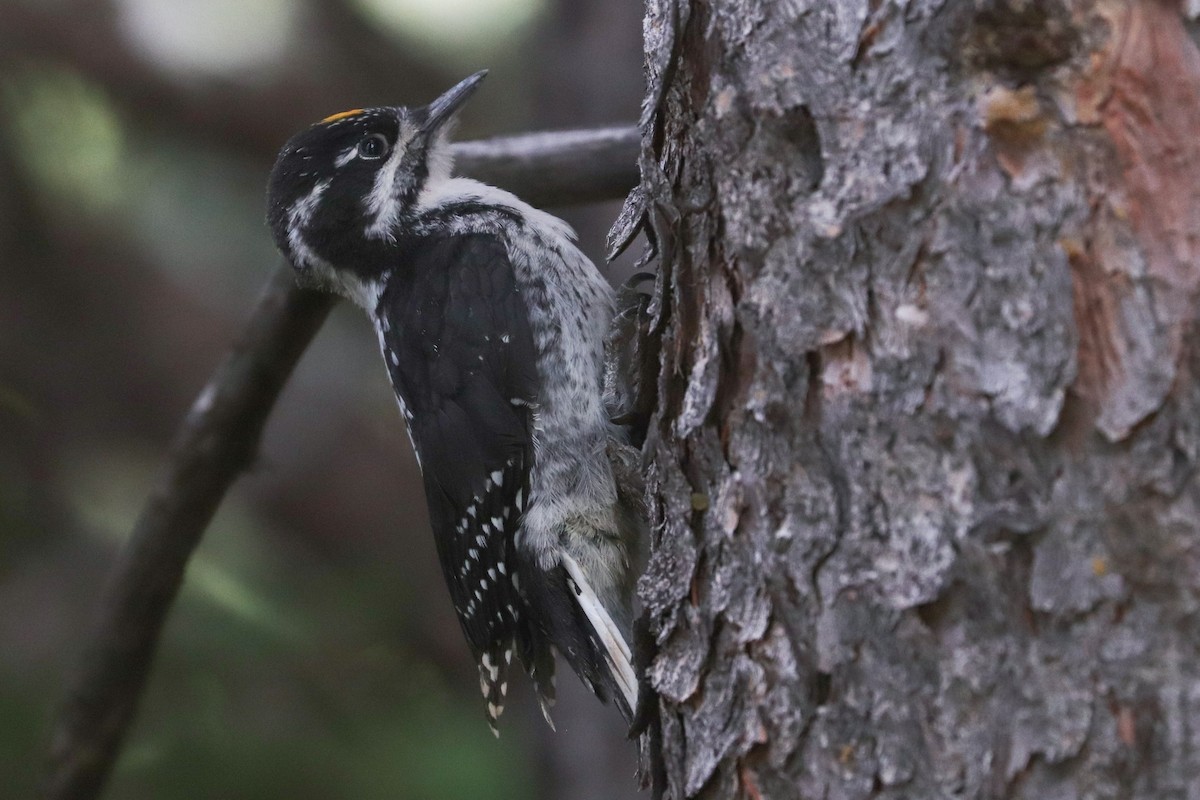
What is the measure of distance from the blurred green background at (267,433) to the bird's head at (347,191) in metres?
1.58

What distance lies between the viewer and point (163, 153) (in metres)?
6.04

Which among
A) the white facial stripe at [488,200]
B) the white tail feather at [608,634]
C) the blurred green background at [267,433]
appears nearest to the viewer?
the white tail feather at [608,634]

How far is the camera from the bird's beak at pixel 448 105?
3.46 meters

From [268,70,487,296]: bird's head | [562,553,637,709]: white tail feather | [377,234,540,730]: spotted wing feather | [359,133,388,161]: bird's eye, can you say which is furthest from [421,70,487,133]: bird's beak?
[562,553,637,709]: white tail feather

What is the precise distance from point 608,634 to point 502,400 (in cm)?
63

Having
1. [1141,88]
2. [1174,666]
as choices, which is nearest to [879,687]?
[1174,666]

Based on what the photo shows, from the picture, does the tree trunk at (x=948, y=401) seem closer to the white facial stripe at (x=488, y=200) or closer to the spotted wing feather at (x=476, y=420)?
the spotted wing feather at (x=476, y=420)

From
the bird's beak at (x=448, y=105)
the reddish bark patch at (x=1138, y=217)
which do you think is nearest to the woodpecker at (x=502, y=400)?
the bird's beak at (x=448, y=105)

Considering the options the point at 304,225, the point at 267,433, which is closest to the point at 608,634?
the point at 304,225

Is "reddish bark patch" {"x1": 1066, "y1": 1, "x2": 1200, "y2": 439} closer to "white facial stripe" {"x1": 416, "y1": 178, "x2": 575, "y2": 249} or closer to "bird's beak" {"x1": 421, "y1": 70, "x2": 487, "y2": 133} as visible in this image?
"white facial stripe" {"x1": 416, "y1": 178, "x2": 575, "y2": 249}

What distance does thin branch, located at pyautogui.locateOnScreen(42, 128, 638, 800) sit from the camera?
328 cm

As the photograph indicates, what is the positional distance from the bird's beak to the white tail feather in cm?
135

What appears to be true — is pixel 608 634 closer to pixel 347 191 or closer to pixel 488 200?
pixel 488 200

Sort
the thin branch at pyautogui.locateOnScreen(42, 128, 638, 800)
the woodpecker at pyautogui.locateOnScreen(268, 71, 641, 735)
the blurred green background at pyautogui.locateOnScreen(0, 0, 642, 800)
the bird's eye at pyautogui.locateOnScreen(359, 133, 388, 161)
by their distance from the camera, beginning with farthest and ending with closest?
the blurred green background at pyautogui.locateOnScreen(0, 0, 642, 800) → the bird's eye at pyautogui.locateOnScreen(359, 133, 388, 161) → the thin branch at pyautogui.locateOnScreen(42, 128, 638, 800) → the woodpecker at pyautogui.locateOnScreen(268, 71, 641, 735)
